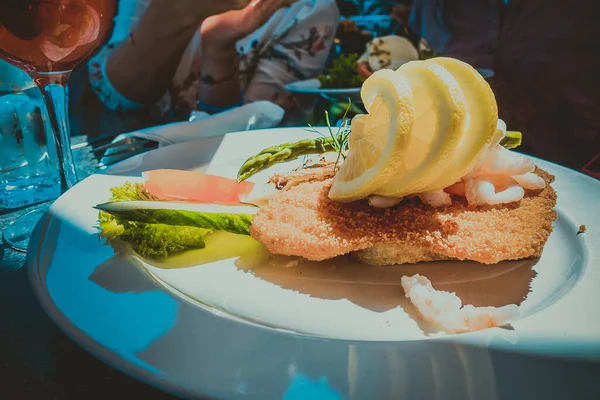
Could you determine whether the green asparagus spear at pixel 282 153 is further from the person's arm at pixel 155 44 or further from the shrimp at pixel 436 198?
the person's arm at pixel 155 44

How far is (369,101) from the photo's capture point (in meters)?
1.42

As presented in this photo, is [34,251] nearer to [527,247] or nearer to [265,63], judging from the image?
[527,247]

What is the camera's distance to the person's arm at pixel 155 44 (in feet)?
13.0

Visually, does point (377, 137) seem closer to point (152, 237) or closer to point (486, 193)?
point (486, 193)

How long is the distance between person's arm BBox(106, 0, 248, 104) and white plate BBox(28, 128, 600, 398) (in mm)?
2655

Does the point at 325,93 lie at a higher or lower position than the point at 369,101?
lower

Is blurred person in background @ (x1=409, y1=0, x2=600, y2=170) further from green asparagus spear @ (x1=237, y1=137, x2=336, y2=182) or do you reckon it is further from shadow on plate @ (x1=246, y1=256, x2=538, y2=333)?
shadow on plate @ (x1=246, y1=256, x2=538, y2=333)

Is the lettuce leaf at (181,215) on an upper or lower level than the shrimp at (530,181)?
upper

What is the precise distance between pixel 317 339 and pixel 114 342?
35 centimetres

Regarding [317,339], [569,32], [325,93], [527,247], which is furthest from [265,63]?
[317,339]

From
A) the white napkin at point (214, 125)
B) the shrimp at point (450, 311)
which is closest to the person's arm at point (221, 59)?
the white napkin at point (214, 125)

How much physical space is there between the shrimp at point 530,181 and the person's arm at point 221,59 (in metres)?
2.88

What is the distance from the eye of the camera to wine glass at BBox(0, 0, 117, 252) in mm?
1368

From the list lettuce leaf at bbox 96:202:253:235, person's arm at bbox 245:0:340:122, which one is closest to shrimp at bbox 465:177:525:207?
lettuce leaf at bbox 96:202:253:235
